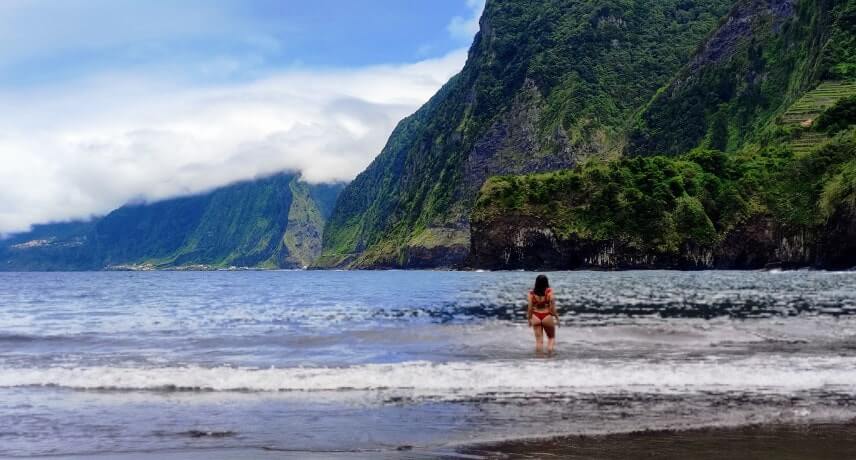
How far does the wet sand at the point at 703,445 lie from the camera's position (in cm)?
1236

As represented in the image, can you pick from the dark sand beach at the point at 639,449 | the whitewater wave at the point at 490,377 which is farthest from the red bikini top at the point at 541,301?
the dark sand beach at the point at 639,449

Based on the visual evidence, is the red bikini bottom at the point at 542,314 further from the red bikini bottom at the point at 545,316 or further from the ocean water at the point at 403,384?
the ocean water at the point at 403,384

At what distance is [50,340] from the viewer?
35.1 m

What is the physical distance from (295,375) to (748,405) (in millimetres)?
12035

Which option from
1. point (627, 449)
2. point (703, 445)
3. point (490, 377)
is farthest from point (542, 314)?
point (627, 449)

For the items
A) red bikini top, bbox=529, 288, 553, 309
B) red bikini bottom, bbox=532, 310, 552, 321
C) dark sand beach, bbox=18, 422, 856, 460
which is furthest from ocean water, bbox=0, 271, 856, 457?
red bikini top, bbox=529, 288, 553, 309

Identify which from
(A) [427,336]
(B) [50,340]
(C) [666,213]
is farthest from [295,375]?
(C) [666,213]

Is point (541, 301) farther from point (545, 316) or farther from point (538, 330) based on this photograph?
point (538, 330)

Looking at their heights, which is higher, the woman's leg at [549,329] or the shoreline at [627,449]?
the woman's leg at [549,329]

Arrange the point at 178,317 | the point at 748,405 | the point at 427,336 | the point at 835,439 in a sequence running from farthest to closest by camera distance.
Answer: the point at 178,317 → the point at 427,336 → the point at 748,405 → the point at 835,439

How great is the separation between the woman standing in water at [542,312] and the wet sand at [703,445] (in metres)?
11.2

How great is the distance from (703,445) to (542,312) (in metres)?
12.8

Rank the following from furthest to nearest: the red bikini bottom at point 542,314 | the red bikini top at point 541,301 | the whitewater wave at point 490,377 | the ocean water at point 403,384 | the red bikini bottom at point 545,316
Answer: the red bikini bottom at point 542,314 → the red bikini bottom at point 545,316 → the red bikini top at point 541,301 → the whitewater wave at point 490,377 → the ocean water at point 403,384

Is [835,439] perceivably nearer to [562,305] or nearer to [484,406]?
[484,406]
